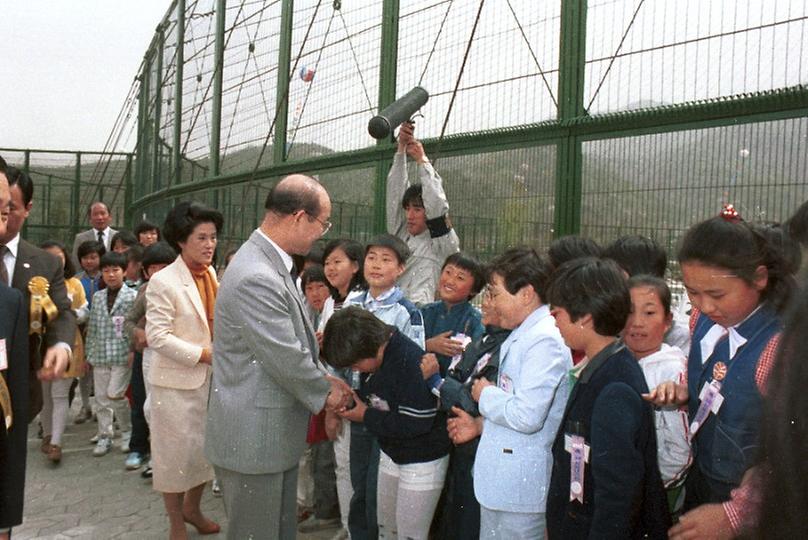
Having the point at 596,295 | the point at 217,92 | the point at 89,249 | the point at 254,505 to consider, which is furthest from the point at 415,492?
the point at 217,92

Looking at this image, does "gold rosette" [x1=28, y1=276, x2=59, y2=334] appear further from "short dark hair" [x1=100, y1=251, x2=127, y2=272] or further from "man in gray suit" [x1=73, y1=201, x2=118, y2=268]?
"man in gray suit" [x1=73, y1=201, x2=118, y2=268]

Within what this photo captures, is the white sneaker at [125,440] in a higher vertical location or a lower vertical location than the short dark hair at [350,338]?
lower

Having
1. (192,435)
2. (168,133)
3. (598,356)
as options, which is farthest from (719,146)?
(168,133)

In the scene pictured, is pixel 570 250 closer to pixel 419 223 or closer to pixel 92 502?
pixel 419 223

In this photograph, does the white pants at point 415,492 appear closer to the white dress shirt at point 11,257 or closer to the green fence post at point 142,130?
the white dress shirt at point 11,257

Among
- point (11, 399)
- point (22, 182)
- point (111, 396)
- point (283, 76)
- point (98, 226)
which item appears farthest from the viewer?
Result: point (98, 226)

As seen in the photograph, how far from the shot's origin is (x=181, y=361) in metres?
3.91

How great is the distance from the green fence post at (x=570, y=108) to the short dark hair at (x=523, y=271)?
3.98 ft

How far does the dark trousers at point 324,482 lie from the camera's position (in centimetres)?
434

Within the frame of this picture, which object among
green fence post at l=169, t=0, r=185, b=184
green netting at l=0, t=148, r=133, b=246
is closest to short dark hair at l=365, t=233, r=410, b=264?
green fence post at l=169, t=0, r=185, b=184

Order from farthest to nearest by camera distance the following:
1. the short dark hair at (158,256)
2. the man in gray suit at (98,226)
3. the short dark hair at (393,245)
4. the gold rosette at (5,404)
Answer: the man in gray suit at (98,226) < the short dark hair at (158,256) < the short dark hair at (393,245) < the gold rosette at (5,404)

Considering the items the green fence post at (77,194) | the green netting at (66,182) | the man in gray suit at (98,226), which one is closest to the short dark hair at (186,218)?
the man in gray suit at (98,226)

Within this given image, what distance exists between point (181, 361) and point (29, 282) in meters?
1.10

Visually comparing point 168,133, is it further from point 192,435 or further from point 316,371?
point 316,371
